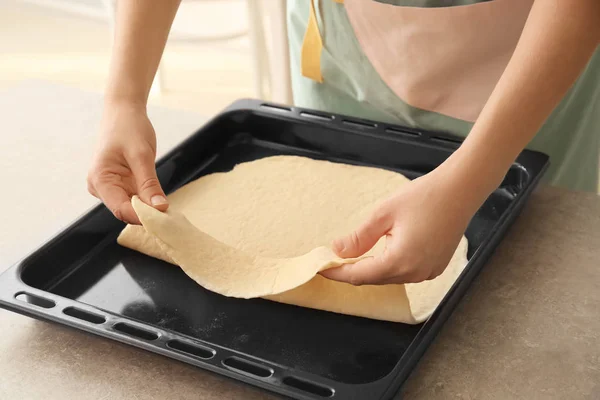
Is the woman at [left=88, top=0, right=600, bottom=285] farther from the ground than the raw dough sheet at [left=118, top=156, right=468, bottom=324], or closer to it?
farther from the ground

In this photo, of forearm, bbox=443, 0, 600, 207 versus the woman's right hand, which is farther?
the woman's right hand

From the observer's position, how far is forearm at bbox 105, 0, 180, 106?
1.14 m

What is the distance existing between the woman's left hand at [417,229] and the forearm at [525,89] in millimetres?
21

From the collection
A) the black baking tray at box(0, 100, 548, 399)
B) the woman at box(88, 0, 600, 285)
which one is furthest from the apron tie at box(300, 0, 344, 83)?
the black baking tray at box(0, 100, 548, 399)

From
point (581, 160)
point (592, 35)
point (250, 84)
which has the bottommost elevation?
point (250, 84)

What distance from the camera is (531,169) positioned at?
114 centimetres

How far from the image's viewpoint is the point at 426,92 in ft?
4.09

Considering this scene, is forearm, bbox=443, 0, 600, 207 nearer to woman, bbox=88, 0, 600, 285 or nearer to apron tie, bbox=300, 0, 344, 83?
woman, bbox=88, 0, 600, 285

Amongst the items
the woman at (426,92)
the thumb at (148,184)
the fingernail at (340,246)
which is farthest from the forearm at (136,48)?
the fingernail at (340,246)

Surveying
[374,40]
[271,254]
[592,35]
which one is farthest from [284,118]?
[592,35]

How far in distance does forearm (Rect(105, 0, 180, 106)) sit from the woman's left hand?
1.55 feet

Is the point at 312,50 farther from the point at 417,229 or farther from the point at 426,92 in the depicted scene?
the point at 417,229

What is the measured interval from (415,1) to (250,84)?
2303 mm

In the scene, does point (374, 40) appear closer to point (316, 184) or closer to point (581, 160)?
point (316, 184)
